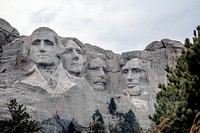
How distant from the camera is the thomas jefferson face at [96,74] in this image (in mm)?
28281

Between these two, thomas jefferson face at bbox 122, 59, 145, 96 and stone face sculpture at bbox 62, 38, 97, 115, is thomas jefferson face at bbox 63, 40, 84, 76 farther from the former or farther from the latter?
thomas jefferson face at bbox 122, 59, 145, 96

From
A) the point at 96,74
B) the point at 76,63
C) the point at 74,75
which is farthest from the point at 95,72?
the point at 74,75

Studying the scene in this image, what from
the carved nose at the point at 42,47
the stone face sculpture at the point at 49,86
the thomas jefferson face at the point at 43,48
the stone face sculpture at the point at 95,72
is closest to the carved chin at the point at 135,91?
the stone face sculpture at the point at 95,72

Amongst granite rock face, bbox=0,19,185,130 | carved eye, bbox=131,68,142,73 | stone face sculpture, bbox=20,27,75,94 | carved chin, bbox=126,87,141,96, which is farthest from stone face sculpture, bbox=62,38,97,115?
carved eye, bbox=131,68,142,73

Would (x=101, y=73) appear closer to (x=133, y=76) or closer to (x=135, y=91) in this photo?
(x=133, y=76)

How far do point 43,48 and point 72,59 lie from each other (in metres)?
2.38

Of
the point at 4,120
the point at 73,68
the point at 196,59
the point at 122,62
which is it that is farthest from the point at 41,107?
the point at 196,59

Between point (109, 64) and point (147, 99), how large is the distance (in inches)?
145

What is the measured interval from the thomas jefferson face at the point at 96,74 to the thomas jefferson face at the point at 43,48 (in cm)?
350

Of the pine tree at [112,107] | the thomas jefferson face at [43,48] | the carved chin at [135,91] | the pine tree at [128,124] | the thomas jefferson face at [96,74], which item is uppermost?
the thomas jefferson face at [43,48]

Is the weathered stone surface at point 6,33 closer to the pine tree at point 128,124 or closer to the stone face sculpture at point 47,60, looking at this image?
the stone face sculpture at point 47,60

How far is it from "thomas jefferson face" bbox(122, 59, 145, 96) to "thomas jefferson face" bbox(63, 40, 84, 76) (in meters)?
3.35

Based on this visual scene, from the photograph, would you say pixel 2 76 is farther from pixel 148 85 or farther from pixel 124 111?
pixel 148 85

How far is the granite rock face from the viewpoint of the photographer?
23.6m
